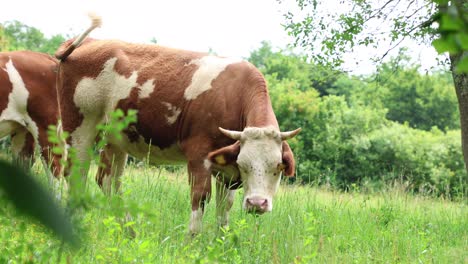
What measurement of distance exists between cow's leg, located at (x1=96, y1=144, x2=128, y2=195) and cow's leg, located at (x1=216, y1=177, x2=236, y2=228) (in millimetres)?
1158

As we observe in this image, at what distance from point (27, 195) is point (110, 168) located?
6.84 metres

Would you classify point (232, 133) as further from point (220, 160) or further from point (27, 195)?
point (27, 195)

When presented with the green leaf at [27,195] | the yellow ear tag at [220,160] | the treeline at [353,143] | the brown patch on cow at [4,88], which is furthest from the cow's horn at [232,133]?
the treeline at [353,143]

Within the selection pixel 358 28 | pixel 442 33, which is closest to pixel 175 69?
pixel 358 28

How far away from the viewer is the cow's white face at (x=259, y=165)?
5.68 metres

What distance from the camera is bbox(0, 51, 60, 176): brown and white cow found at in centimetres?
789

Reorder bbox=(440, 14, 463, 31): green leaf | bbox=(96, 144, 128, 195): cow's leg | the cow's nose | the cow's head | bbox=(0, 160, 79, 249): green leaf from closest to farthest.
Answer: bbox=(0, 160, 79, 249): green leaf
bbox=(440, 14, 463, 31): green leaf
the cow's nose
the cow's head
bbox=(96, 144, 128, 195): cow's leg

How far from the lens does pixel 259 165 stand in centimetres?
583

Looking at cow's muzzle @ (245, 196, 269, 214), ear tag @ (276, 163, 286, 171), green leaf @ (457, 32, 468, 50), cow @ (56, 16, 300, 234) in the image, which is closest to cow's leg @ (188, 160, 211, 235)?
cow @ (56, 16, 300, 234)

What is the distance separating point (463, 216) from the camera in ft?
29.4

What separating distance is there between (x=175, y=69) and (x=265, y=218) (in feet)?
5.78

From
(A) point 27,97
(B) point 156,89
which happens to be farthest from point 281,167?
(A) point 27,97

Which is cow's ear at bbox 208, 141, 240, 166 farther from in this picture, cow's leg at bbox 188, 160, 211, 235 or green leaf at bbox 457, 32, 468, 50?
green leaf at bbox 457, 32, 468, 50

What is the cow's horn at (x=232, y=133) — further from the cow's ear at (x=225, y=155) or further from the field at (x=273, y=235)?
the field at (x=273, y=235)
